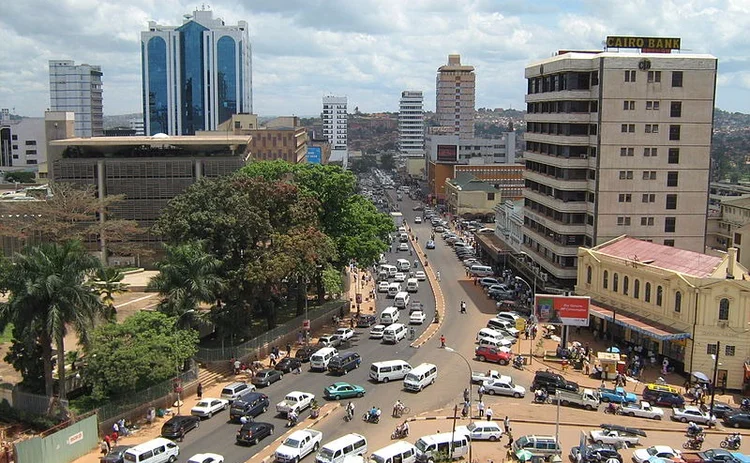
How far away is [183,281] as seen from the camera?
48.5m

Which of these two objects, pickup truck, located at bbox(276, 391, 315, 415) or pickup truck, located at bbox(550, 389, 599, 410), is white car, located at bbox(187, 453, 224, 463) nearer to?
pickup truck, located at bbox(276, 391, 315, 415)

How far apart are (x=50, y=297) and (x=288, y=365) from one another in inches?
678

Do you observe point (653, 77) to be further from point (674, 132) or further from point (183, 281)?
point (183, 281)

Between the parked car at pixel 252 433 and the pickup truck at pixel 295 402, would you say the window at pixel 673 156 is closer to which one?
the pickup truck at pixel 295 402

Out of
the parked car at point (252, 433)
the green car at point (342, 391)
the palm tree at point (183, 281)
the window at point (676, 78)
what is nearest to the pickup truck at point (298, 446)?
the parked car at point (252, 433)

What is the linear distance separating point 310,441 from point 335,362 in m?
12.9

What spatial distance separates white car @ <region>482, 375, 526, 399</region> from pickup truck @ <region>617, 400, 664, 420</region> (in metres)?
6.09

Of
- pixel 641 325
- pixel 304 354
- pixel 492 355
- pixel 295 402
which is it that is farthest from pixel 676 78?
pixel 295 402

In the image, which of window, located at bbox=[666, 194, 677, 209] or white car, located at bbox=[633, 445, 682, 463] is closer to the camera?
white car, located at bbox=[633, 445, 682, 463]

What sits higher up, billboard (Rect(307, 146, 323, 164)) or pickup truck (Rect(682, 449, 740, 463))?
billboard (Rect(307, 146, 323, 164))

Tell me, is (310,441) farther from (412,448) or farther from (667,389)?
(667,389)

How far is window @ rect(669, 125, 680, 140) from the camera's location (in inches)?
2518

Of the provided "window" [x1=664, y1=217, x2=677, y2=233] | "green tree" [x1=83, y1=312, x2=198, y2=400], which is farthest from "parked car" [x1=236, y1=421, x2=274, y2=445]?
"window" [x1=664, y1=217, x2=677, y2=233]

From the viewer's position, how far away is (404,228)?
12988cm
